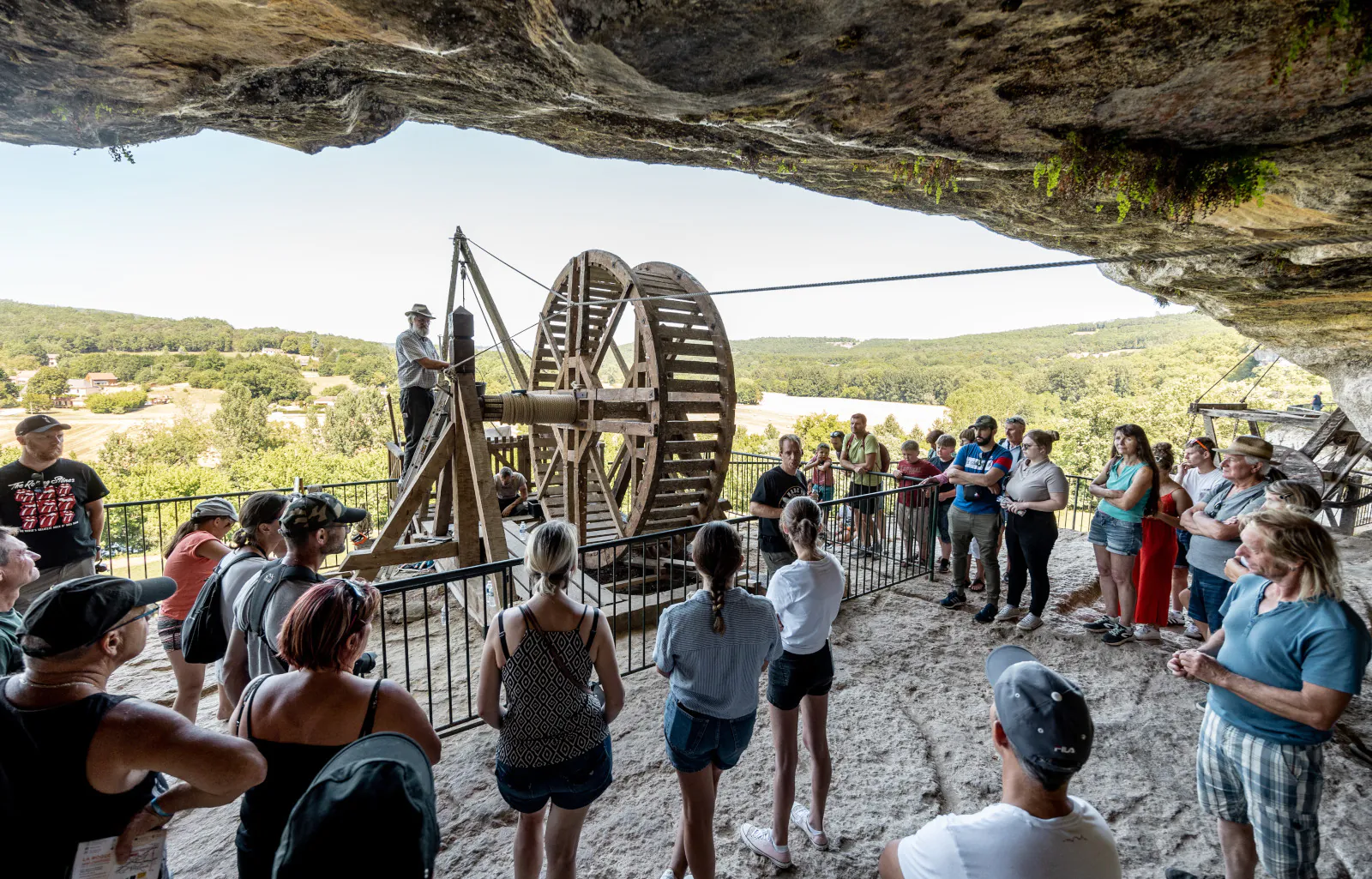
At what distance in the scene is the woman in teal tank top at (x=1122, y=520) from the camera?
429 cm

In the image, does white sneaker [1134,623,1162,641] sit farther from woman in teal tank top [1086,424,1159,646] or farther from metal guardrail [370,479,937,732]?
metal guardrail [370,479,937,732]

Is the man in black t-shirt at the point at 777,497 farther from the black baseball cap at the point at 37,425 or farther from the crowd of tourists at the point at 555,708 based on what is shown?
the black baseball cap at the point at 37,425

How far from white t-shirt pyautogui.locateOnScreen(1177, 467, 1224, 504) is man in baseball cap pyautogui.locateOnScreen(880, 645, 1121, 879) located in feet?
14.9

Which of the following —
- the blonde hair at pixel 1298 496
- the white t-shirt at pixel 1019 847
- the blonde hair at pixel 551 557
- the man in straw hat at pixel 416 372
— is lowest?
the white t-shirt at pixel 1019 847

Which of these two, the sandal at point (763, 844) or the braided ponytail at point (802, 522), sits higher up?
the braided ponytail at point (802, 522)

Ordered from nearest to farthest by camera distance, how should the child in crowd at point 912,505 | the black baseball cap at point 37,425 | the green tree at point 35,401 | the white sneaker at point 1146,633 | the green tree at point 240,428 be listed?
1. the black baseball cap at point 37,425
2. the white sneaker at point 1146,633
3. the child in crowd at point 912,505
4. the green tree at point 35,401
5. the green tree at point 240,428

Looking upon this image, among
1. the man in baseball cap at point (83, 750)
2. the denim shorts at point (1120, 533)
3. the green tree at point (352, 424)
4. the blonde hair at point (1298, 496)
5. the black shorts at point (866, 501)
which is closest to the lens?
the man in baseball cap at point (83, 750)

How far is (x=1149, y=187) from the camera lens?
125 inches

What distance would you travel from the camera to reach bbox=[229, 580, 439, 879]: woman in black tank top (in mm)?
1509

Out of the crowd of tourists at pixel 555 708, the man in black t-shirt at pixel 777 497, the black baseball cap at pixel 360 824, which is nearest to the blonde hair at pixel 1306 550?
the crowd of tourists at pixel 555 708

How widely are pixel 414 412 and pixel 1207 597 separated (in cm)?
712

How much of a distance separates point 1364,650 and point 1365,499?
1157 centimetres

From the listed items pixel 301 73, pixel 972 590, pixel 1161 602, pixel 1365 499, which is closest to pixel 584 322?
A: pixel 301 73

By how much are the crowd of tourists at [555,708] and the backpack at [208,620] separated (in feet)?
0.04
